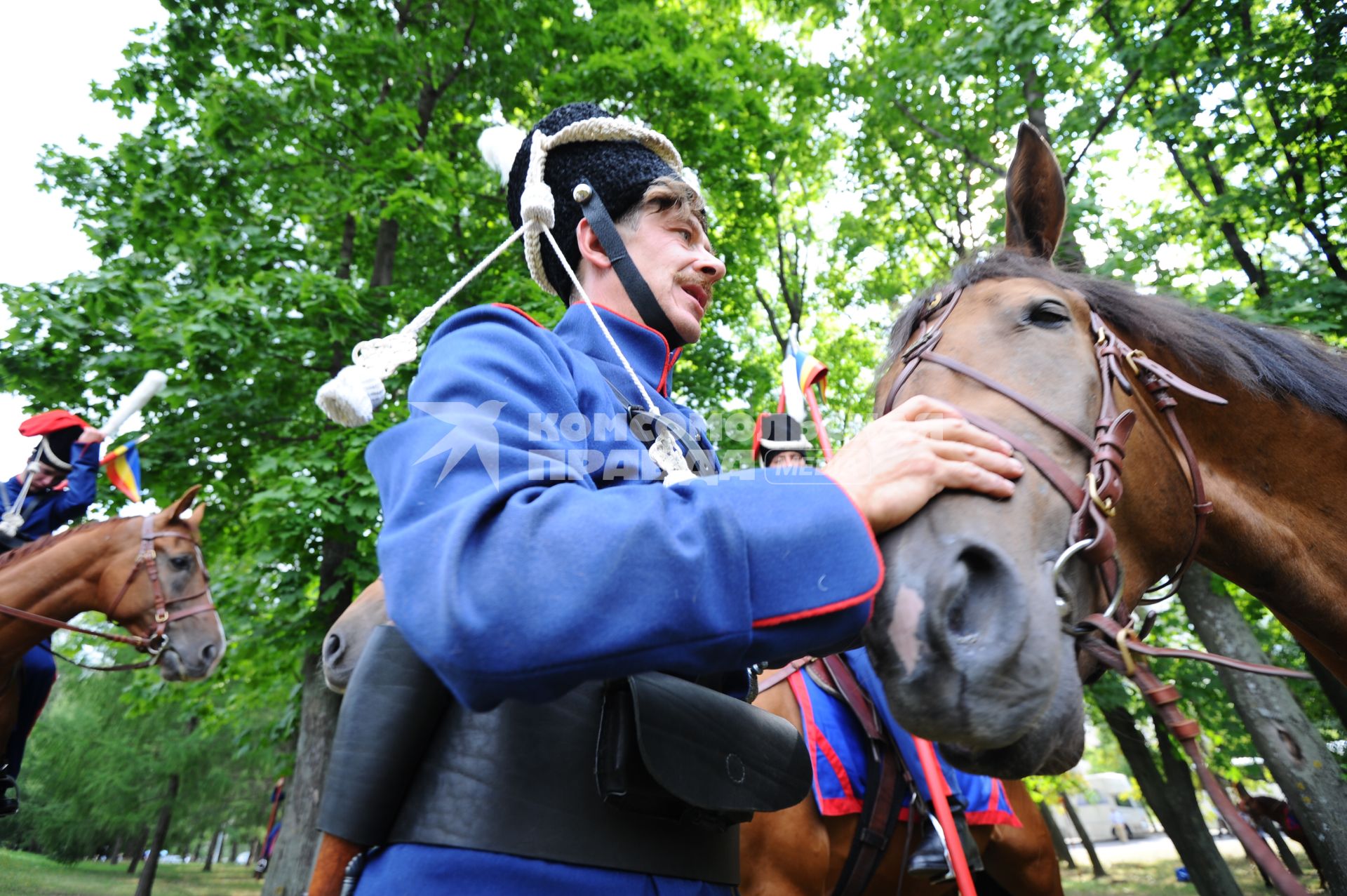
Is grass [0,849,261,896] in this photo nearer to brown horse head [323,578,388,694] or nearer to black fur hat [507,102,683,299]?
brown horse head [323,578,388,694]

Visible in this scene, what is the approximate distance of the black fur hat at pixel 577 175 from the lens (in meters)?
2.16

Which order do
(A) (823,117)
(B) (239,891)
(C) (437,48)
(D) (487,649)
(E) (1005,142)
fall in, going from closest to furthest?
(D) (487,649) → (C) (437,48) → (E) (1005,142) → (A) (823,117) → (B) (239,891)

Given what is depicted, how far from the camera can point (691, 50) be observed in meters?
9.64

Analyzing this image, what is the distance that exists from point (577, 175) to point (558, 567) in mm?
1557

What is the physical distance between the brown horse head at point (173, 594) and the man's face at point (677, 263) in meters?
5.50

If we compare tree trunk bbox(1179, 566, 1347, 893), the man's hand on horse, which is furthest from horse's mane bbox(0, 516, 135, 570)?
tree trunk bbox(1179, 566, 1347, 893)

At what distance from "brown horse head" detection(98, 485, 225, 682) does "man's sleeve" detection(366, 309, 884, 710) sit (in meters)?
5.87

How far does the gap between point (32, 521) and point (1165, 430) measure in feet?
25.6

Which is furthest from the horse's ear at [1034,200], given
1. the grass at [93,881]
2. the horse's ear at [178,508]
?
the grass at [93,881]

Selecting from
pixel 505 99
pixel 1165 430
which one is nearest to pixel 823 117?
pixel 505 99

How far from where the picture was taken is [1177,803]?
10820 mm

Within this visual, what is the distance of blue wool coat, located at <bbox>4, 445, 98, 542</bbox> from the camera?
6.31m

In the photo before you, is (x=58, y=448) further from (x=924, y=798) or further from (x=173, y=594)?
(x=924, y=798)

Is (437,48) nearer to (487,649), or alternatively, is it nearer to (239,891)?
(487,649)
